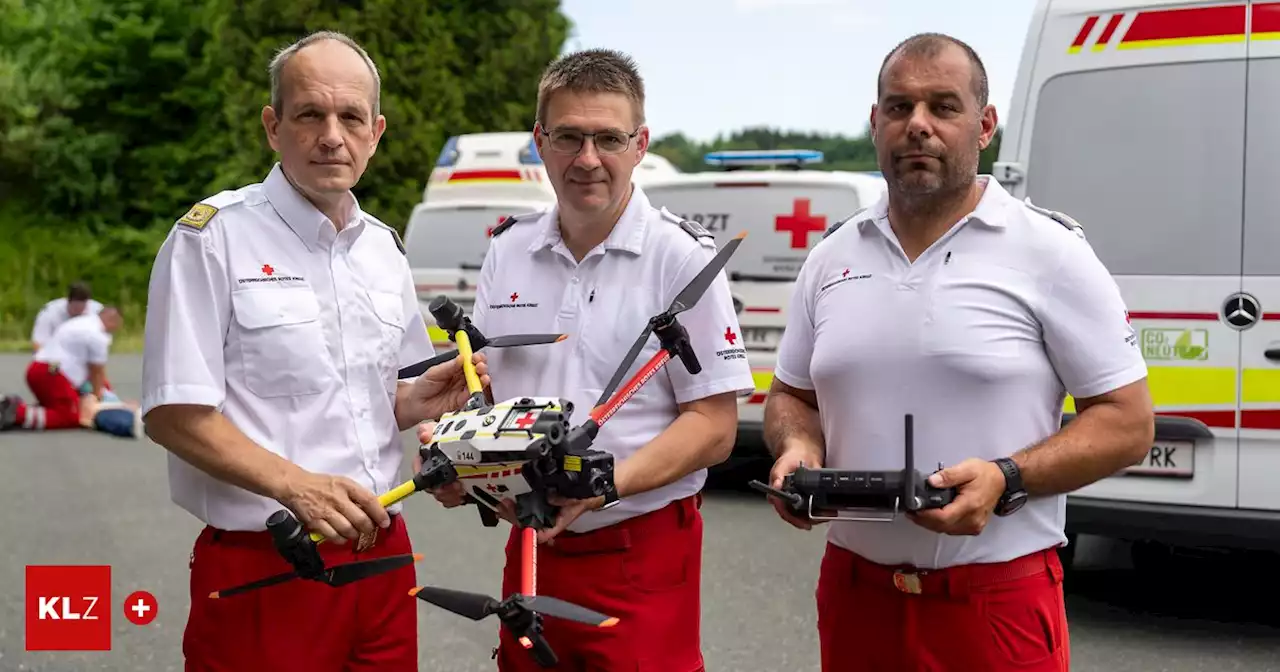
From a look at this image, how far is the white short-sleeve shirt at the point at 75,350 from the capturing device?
1499 centimetres

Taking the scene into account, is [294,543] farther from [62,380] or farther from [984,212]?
[62,380]

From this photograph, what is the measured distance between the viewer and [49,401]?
588 inches

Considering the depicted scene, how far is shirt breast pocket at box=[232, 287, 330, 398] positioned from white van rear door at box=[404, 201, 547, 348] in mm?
9451

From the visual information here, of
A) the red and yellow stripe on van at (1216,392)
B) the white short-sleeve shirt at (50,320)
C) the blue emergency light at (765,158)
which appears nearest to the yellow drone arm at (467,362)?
the red and yellow stripe on van at (1216,392)

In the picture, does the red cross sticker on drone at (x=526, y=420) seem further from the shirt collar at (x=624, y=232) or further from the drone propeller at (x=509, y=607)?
the shirt collar at (x=624, y=232)

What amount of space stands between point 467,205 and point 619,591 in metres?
10.3

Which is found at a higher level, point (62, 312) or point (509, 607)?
point (62, 312)

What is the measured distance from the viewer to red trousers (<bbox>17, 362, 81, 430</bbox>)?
14.8 metres

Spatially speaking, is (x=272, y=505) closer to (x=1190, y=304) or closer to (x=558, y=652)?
(x=558, y=652)

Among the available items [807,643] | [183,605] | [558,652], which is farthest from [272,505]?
[183,605]

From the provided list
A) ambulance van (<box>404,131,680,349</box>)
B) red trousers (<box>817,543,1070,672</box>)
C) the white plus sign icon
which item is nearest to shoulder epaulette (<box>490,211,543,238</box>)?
red trousers (<box>817,543,1070,672</box>)

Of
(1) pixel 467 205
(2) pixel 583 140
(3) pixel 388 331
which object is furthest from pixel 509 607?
(1) pixel 467 205

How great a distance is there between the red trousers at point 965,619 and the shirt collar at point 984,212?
0.68 m

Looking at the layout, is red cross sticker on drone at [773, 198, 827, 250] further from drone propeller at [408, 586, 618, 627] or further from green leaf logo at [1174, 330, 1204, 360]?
drone propeller at [408, 586, 618, 627]
